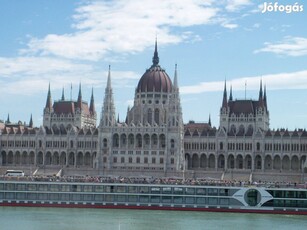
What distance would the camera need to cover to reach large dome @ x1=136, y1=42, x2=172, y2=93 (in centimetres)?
12694

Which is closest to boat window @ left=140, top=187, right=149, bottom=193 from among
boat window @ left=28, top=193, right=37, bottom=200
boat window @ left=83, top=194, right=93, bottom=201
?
boat window @ left=83, top=194, right=93, bottom=201

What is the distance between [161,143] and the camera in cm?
11538

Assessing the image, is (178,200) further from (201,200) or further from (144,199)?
(144,199)

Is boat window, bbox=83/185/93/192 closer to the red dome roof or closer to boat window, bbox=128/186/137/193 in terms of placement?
boat window, bbox=128/186/137/193

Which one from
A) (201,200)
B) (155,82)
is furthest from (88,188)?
(155,82)

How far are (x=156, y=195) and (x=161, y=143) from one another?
1478 inches

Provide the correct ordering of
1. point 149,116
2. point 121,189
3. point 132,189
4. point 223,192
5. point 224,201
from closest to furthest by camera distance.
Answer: point 224,201
point 223,192
point 132,189
point 121,189
point 149,116

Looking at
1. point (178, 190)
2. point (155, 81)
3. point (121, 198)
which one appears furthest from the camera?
point (155, 81)

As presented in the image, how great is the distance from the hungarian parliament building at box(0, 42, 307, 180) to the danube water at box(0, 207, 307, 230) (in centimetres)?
3403

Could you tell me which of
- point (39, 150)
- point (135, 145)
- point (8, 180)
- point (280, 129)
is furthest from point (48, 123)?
point (8, 180)

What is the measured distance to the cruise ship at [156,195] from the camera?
2980 inches

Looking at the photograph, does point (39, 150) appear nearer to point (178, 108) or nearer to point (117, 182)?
point (178, 108)

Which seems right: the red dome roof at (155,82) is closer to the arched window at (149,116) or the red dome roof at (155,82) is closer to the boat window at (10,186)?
the arched window at (149,116)

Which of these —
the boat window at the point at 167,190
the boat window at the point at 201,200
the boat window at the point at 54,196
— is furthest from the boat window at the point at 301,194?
the boat window at the point at 54,196
